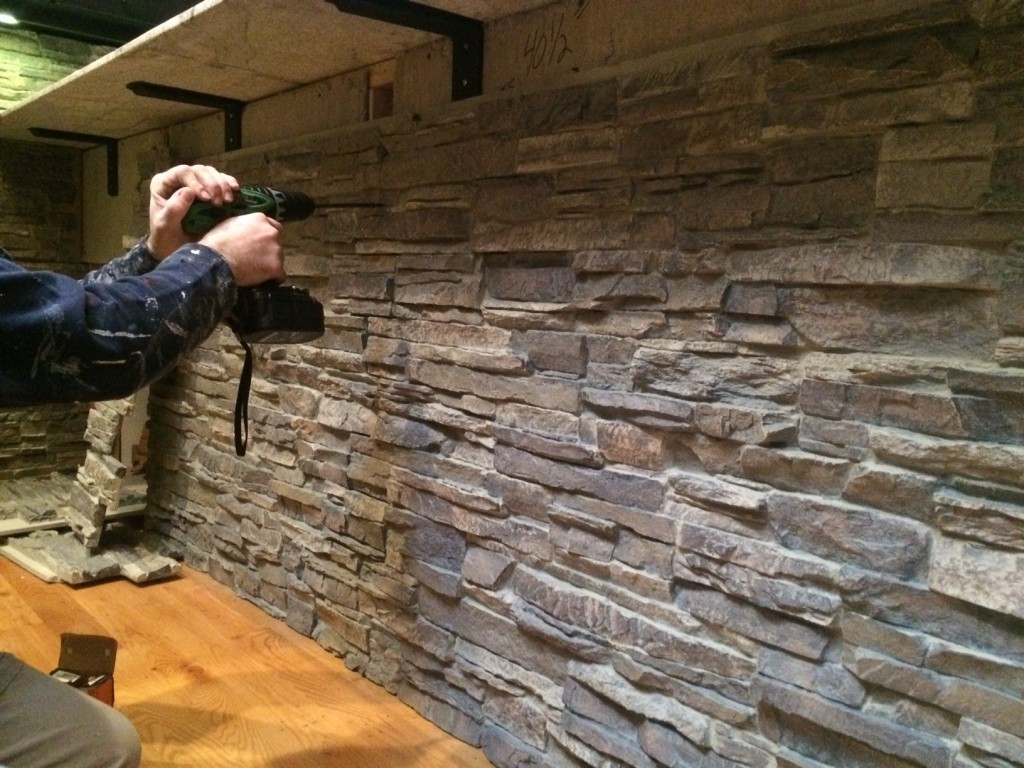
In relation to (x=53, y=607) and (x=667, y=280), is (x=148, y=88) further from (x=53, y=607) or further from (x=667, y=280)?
(x=667, y=280)

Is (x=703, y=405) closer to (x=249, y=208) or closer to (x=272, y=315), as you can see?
(x=272, y=315)

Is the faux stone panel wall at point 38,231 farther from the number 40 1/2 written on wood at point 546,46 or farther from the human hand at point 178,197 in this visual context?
the number 40 1/2 written on wood at point 546,46

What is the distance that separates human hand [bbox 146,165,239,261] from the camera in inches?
51.4

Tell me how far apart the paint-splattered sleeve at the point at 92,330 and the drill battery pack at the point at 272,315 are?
242mm

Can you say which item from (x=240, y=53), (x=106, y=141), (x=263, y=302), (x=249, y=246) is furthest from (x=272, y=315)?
(x=106, y=141)

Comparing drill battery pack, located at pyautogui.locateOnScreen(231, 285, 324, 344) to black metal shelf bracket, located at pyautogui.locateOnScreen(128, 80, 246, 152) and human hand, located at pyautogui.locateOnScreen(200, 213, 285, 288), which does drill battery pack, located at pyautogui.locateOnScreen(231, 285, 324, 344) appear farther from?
black metal shelf bracket, located at pyautogui.locateOnScreen(128, 80, 246, 152)

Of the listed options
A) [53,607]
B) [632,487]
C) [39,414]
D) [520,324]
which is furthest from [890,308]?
[39,414]

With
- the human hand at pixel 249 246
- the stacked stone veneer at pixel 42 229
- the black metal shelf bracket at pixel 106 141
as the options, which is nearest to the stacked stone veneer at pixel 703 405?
the human hand at pixel 249 246

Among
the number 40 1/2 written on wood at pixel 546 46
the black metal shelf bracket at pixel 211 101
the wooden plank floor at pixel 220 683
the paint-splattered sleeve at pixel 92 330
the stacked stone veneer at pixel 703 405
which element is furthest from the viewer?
the black metal shelf bracket at pixel 211 101

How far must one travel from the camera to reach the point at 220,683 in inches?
81.4

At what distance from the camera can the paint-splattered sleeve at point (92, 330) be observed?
0.91 m

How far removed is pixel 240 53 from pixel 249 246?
1.07 m

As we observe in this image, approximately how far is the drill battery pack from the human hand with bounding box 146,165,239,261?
0.16m

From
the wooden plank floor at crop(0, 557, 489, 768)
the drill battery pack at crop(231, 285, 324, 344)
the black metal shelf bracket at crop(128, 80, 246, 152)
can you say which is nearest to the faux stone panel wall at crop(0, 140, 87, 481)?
the wooden plank floor at crop(0, 557, 489, 768)
